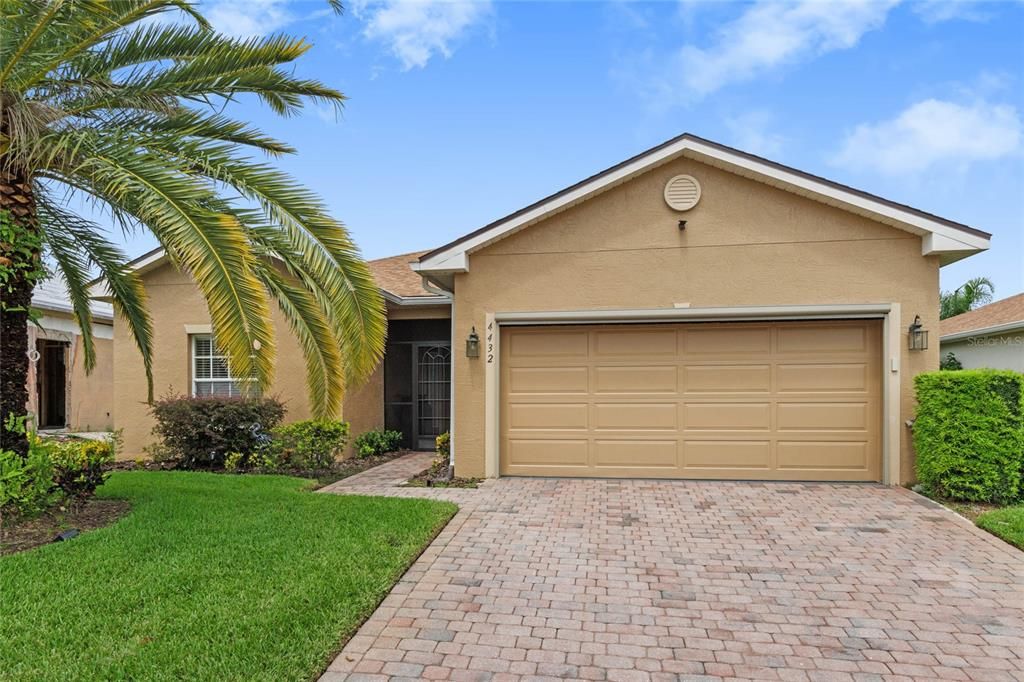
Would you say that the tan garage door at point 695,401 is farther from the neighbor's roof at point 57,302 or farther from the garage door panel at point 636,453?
the neighbor's roof at point 57,302

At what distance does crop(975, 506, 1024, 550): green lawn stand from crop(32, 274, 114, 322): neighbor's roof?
55.7ft

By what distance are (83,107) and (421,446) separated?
832 centimetres

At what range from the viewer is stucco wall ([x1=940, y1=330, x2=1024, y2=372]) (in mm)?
13578

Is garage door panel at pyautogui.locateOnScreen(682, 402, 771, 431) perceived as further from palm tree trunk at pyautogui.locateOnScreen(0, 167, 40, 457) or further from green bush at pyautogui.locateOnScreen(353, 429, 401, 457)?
palm tree trunk at pyautogui.locateOnScreen(0, 167, 40, 457)

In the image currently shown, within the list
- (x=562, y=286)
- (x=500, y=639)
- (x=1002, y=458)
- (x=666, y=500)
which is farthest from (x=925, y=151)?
(x=500, y=639)

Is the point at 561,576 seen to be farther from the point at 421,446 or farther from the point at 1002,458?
the point at 421,446

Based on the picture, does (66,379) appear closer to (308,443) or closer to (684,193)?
(308,443)

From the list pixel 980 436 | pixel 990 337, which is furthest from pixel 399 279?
pixel 990 337

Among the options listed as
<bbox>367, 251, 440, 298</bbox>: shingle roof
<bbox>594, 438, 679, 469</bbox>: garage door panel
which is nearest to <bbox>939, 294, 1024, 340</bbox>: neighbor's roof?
<bbox>594, 438, 679, 469</bbox>: garage door panel

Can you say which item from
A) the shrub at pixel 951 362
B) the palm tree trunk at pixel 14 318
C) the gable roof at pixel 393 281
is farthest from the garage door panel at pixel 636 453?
the shrub at pixel 951 362

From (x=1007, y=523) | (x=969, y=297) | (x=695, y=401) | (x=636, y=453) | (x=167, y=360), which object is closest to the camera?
(x=1007, y=523)

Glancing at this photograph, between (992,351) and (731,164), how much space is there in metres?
12.2

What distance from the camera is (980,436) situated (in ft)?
22.6

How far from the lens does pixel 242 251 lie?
203 inches
